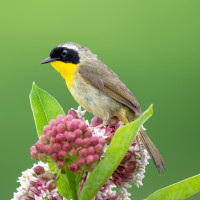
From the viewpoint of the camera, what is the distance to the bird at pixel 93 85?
2.89 meters

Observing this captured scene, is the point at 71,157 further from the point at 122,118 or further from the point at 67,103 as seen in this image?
the point at 67,103

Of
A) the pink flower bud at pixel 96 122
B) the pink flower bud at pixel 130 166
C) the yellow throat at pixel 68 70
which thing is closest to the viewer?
the pink flower bud at pixel 130 166

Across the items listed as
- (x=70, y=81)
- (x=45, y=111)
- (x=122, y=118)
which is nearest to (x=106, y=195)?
(x=45, y=111)

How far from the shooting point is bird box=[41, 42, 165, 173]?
2893 mm

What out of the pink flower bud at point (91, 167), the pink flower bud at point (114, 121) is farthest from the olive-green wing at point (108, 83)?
the pink flower bud at point (91, 167)

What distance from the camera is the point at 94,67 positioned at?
322cm

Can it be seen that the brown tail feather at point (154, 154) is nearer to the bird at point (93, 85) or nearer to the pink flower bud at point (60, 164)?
Answer: the bird at point (93, 85)

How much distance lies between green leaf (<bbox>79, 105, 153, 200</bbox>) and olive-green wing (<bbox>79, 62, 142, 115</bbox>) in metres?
0.99

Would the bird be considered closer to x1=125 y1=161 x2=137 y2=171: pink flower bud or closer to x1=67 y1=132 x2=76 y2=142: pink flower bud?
x1=125 y1=161 x2=137 y2=171: pink flower bud

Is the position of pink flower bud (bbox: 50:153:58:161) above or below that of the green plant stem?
above

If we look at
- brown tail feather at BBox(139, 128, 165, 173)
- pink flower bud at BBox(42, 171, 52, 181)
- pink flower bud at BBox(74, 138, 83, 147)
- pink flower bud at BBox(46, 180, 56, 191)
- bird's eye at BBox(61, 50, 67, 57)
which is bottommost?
brown tail feather at BBox(139, 128, 165, 173)

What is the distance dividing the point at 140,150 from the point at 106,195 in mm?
295

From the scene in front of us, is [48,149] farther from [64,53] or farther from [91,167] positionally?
[64,53]

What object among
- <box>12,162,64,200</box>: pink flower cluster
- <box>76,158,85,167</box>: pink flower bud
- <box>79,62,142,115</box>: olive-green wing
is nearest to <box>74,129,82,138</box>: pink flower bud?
<box>76,158,85,167</box>: pink flower bud
